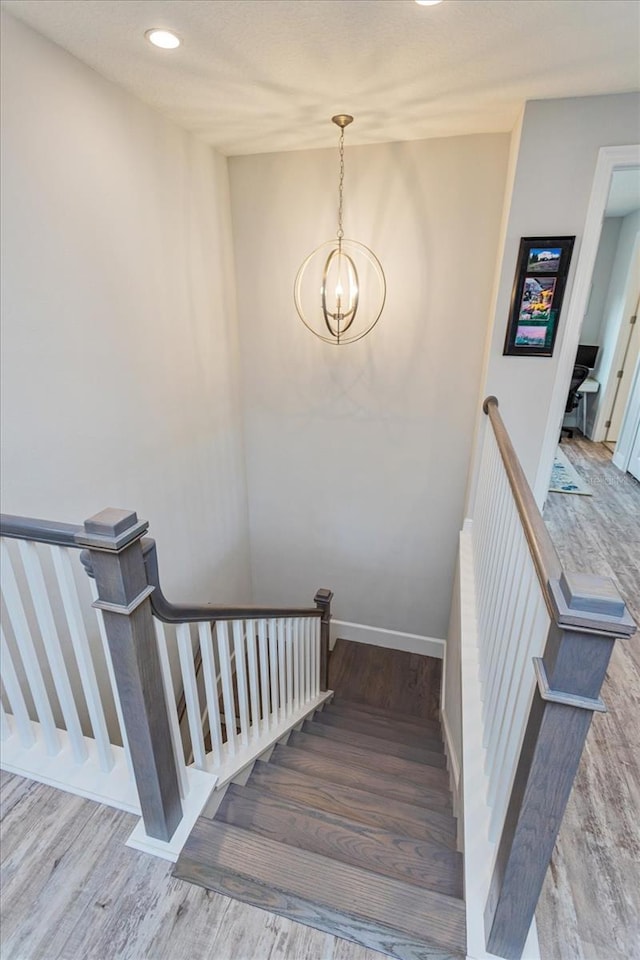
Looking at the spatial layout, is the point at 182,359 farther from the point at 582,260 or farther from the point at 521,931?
the point at 521,931

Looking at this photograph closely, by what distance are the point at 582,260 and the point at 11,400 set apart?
2967 millimetres

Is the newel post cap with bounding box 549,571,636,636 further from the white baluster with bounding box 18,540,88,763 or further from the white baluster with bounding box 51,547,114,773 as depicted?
the white baluster with bounding box 18,540,88,763

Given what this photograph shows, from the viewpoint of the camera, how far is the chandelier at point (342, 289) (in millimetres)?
3238

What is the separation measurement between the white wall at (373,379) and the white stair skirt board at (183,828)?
262cm

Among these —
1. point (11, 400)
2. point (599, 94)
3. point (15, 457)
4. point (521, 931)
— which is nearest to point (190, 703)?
point (521, 931)

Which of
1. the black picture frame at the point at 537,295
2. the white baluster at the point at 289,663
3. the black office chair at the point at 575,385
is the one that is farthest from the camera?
the black office chair at the point at 575,385

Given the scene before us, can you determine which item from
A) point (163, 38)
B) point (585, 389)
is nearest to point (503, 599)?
point (163, 38)

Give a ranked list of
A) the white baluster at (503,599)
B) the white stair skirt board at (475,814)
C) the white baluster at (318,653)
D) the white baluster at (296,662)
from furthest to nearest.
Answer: the white baluster at (318,653) → the white baluster at (296,662) → the white baluster at (503,599) → the white stair skirt board at (475,814)

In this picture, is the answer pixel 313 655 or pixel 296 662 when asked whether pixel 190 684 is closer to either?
pixel 296 662

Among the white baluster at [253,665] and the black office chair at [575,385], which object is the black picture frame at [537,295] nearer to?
the white baluster at [253,665]

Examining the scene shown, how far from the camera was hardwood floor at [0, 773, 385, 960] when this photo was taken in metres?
1.21

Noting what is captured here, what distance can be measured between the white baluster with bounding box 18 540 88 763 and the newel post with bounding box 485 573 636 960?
135 cm

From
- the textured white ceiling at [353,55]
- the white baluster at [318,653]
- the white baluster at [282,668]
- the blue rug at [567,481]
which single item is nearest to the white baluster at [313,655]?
the white baluster at [318,653]

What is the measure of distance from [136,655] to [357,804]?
1.39 m
